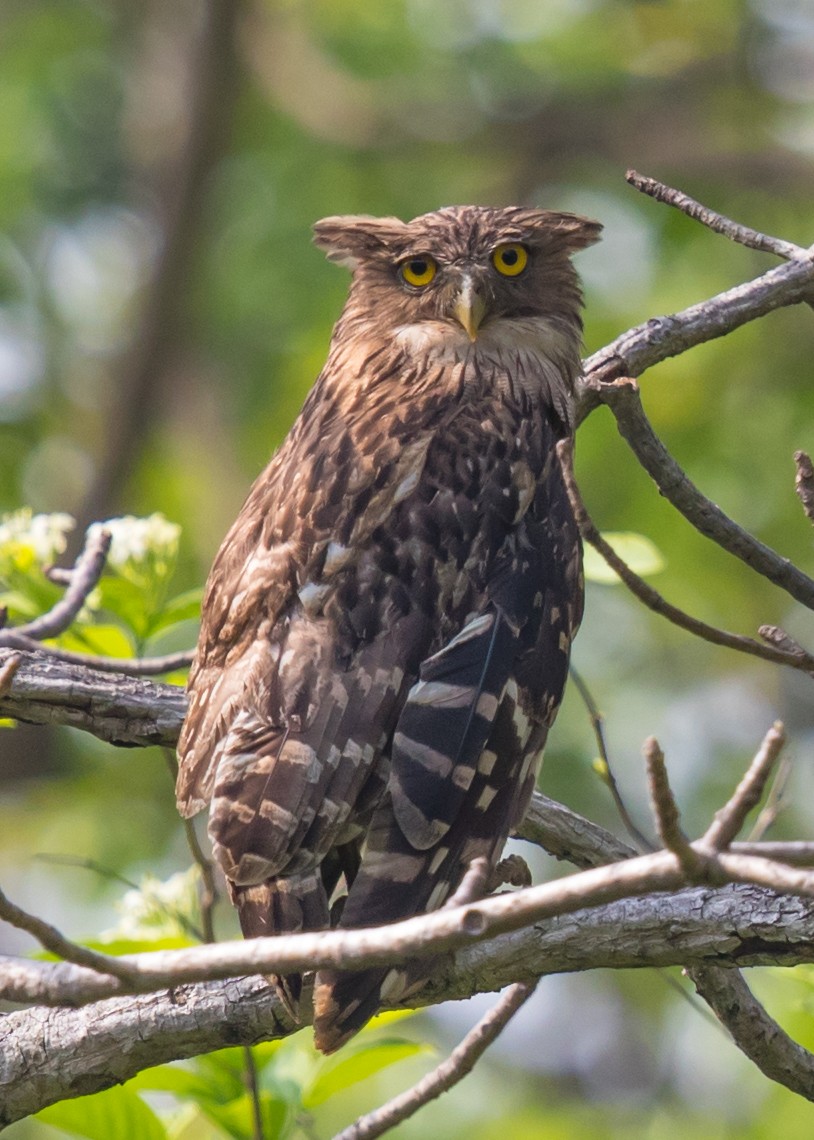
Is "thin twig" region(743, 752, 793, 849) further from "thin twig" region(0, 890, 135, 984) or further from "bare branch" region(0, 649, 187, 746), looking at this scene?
"thin twig" region(0, 890, 135, 984)

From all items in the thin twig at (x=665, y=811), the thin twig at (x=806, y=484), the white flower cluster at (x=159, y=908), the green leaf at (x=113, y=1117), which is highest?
the thin twig at (x=806, y=484)

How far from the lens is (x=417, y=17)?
932cm

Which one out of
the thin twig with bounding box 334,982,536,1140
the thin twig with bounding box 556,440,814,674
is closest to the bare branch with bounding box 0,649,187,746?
the thin twig with bounding box 334,982,536,1140

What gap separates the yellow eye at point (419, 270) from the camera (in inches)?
151

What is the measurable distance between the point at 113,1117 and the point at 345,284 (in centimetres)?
602

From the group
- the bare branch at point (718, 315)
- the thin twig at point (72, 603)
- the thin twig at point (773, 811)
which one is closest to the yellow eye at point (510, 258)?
the bare branch at point (718, 315)

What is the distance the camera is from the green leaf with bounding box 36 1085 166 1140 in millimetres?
3119

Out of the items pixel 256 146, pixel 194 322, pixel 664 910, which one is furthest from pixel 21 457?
pixel 664 910

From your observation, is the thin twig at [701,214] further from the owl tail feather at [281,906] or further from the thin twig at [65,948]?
the thin twig at [65,948]

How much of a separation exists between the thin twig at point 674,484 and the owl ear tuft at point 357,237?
93 cm

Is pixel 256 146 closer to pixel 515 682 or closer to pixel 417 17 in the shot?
pixel 417 17

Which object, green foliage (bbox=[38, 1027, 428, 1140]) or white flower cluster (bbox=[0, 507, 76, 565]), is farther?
white flower cluster (bbox=[0, 507, 76, 565])

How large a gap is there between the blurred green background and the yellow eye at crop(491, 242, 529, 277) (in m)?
3.20

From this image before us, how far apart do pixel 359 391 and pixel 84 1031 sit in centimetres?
169
